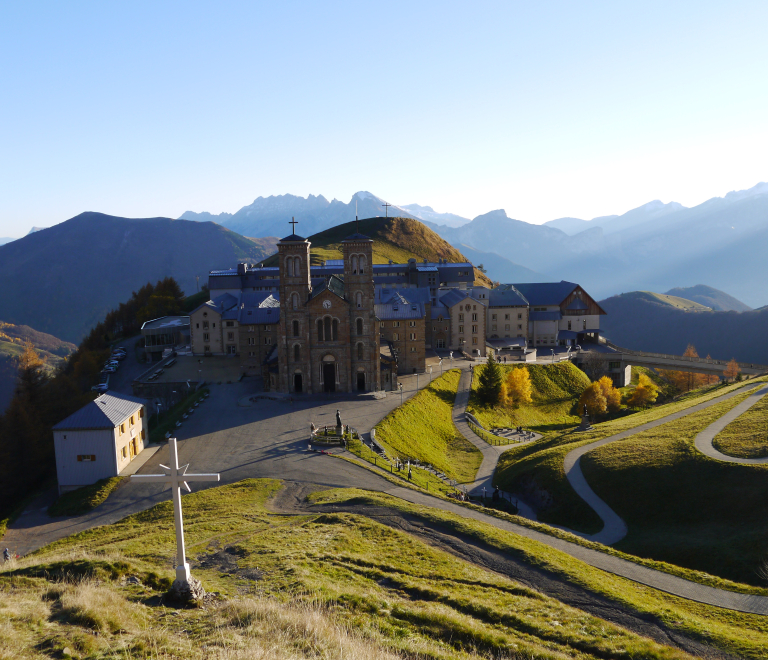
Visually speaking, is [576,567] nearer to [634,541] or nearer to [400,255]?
[634,541]

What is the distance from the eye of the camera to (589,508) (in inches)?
1500

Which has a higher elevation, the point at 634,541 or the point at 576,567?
the point at 576,567

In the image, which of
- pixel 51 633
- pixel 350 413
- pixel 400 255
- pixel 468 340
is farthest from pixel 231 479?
pixel 400 255

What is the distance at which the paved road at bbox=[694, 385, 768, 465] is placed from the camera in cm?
3711

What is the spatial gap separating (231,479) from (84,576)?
23454mm

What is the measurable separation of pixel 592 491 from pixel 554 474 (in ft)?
13.1

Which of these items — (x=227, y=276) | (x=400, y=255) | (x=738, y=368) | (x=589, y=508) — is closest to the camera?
(x=589, y=508)

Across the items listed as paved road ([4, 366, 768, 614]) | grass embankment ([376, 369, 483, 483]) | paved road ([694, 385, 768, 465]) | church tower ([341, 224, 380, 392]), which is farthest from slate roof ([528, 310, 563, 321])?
church tower ([341, 224, 380, 392])

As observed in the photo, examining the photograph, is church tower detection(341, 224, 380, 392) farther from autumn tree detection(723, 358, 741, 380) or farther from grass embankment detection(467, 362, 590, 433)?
autumn tree detection(723, 358, 741, 380)

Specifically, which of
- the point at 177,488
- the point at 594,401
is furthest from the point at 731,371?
the point at 177,488

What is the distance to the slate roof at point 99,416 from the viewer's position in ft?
138

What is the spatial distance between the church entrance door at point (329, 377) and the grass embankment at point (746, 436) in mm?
42123

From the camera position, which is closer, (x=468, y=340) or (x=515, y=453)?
(x=515, y=453)

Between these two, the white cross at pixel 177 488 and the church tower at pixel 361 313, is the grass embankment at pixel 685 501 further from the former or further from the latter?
the church tower at pixel 361 313
